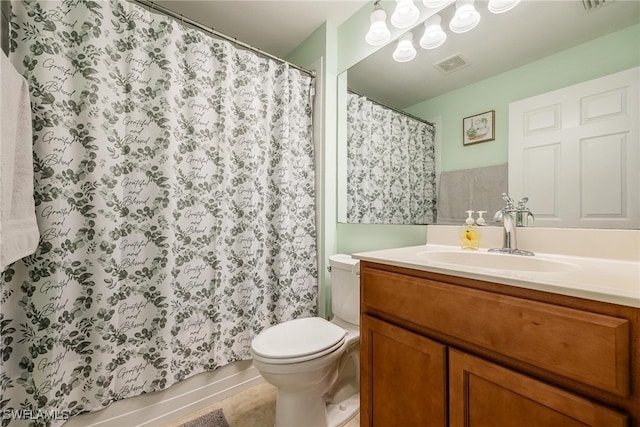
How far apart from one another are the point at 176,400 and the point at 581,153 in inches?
80.3

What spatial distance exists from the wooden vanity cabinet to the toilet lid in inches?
9.5

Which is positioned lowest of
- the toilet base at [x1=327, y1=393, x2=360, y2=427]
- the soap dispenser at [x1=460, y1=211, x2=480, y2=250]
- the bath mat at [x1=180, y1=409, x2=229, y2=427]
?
the bath mat at [x1=180, y1=409, x2=229, y2=427]

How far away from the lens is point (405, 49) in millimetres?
1390

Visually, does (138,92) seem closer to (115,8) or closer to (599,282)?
(115,8)

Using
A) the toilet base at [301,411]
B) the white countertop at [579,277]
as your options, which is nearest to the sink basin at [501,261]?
the white countertop at [579,277]

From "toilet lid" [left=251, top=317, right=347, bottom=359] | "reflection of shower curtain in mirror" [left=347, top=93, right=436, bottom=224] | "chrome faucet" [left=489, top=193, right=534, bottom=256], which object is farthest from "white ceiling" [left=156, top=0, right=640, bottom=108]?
"toilet lid" [left=251, top=317, right=347, bottom=359]

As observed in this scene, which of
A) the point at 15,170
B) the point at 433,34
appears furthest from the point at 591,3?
the point at 15,170

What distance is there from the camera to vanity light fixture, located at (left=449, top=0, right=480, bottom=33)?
44.3 inches

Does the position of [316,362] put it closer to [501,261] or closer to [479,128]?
[501,261]

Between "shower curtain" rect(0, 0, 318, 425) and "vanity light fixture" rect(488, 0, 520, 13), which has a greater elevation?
"vanity light fixture" rect(488, 0, 520, 13)

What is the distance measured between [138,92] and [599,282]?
1.75 metres

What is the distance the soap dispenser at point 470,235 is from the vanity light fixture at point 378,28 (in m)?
1.11

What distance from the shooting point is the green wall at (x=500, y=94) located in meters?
0.82

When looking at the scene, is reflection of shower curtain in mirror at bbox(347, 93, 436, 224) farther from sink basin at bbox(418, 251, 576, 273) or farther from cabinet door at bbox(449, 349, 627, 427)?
cabinet door at bbox(449, 349, 627, 427)
